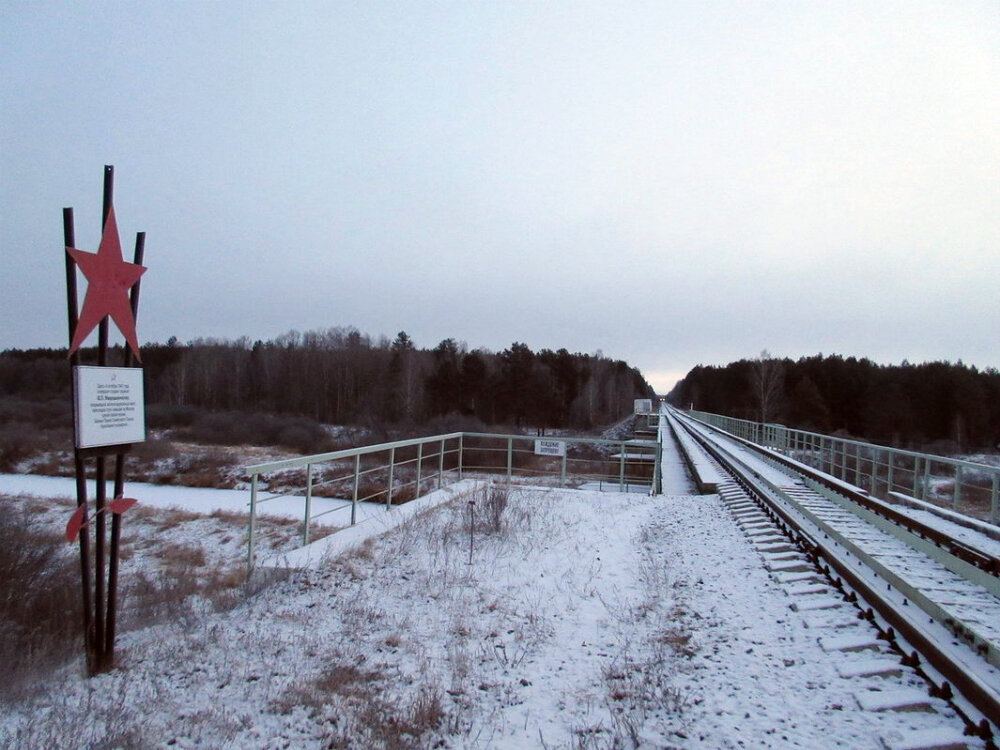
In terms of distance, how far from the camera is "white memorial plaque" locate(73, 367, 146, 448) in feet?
12.6

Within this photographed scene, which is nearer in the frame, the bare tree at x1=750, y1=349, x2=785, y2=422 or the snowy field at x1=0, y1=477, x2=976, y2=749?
the snowy field at x1=0, y1=477, x2=976, y2=749

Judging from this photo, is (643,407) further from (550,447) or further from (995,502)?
(995,502)

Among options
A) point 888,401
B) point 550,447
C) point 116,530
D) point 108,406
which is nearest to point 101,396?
point 108,406

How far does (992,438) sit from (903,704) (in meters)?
81.2

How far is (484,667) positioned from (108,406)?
326cm

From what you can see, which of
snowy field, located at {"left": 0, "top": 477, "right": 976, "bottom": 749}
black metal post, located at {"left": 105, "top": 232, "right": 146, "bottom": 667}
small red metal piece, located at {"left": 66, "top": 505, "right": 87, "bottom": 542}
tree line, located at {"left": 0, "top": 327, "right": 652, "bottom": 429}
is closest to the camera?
snowy field, located at {"left": 0, "top": 477, "right": 976, "bottom": 749}

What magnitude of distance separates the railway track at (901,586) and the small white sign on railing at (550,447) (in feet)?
13.7

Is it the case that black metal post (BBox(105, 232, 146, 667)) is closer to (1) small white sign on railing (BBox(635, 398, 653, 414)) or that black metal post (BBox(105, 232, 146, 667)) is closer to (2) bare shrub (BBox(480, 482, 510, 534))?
(2) bare shrub (BBox(480, 482, 510, 534))

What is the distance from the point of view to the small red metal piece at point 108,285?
3.94m

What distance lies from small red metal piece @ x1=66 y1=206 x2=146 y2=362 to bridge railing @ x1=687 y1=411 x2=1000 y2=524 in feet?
33.2

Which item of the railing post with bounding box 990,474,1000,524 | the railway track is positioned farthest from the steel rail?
the railing post with bounding box 990,474,1000,524

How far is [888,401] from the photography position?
72000mm

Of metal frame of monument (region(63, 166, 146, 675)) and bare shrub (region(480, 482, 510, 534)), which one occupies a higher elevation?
metal frame of monument (region(63, 166, 146, 675))

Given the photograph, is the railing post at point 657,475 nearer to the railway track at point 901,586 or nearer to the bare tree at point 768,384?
the railway track at point 901,586
